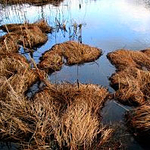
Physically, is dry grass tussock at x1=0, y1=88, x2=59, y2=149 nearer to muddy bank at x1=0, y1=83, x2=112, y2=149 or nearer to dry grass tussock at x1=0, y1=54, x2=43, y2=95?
muddy bank at x1=0, y1=83, x2=112, y2=149

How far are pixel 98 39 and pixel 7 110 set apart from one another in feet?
25.8

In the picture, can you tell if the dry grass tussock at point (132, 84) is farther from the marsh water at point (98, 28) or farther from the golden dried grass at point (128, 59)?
the marsh water at point (98, 28)

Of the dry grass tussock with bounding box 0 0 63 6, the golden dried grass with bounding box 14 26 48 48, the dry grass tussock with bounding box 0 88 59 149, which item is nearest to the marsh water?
the golden dried grass with bounding box 14 26 48 48

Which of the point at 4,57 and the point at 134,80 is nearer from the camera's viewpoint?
the point at 134,80

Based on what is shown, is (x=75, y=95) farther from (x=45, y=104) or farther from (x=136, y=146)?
(x=136, y=146)

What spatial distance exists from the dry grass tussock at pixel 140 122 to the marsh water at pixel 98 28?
21cm

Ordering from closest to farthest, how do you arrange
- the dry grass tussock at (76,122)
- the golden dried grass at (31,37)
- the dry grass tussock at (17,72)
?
the dry grass tussock at (76,122) → the dry grass tussock at (17,72) → the golden dried grass at (31,37)

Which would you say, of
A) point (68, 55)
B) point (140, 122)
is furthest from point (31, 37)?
point (140, 122)

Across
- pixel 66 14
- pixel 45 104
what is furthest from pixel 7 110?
pixel 66 14

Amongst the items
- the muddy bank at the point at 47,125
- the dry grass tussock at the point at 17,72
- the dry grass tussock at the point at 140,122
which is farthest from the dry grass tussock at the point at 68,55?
the dry grass tussock at the point at 140,122

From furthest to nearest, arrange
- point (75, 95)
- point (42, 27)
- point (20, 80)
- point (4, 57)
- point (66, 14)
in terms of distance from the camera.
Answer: point (66, 14), point (42, 27), point (4, 57), point (20, 80), point (75, 95)

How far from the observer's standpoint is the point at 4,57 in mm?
8531

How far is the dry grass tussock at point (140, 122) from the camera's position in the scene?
18.2ft

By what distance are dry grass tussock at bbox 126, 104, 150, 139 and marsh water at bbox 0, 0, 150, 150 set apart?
A: 0.21 meters
